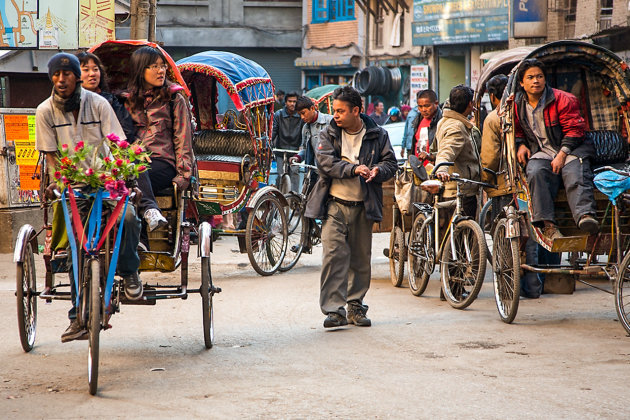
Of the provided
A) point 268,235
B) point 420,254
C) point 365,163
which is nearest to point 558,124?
point 365,163

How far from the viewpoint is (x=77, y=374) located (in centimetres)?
657

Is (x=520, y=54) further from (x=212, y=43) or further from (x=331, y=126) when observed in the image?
(x=212, y=43)

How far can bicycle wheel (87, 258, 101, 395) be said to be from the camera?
19.4 ft

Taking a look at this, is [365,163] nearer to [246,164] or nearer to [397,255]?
[397,255]

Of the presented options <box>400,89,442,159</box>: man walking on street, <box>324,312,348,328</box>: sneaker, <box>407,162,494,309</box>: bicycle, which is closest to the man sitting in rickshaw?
<box>407,162,494,309</box>: bicycle

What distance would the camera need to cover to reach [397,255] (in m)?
11.0

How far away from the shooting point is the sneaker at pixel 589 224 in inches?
311

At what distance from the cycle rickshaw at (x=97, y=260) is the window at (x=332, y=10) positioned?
28270 millimetres

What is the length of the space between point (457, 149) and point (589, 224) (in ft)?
6.63

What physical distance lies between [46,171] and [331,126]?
2.50 meters

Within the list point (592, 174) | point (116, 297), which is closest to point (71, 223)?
point (116, 297)

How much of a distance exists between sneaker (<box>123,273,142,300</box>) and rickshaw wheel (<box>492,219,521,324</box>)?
10.4 ft

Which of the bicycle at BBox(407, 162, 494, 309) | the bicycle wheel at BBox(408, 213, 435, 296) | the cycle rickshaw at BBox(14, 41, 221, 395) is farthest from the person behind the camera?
the bicycle wheel at BBox(408, 213, 435, 296)

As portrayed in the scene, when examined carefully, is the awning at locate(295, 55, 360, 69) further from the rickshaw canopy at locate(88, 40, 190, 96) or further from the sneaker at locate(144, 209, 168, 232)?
the sneaker at locate(144, 209, 168, 232)
